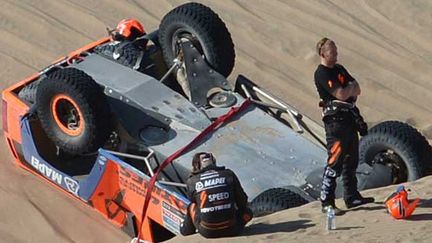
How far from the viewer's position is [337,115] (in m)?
9.19

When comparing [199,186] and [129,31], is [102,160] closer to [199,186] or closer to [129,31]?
[199,186]

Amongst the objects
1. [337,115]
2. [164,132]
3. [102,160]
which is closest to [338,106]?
[337,115]

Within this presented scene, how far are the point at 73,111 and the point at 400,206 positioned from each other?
3369mm

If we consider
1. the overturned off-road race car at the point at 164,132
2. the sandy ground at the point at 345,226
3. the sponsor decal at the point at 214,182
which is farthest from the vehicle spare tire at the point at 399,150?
the sponsor decal at the point at 214,182

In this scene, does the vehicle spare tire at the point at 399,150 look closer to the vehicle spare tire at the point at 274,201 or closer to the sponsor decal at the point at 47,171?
the vehicle spare tire at the point at 274,201

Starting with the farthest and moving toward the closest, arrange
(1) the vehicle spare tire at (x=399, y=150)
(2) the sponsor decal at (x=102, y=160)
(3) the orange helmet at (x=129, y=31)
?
1. (3) the orange helmet at (x=129, y=31)
2. (2) the sponsor decal at (x=102, y=160)
3. (1) the vehicle spare tire at (x=399, y=150)

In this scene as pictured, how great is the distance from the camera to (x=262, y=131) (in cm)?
1120

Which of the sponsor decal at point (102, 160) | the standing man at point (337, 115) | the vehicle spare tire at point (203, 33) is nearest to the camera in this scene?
the standing man at point (337, 115)

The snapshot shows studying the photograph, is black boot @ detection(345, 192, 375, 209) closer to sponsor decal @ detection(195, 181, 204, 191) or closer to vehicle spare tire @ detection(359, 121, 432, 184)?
vehicle spare tire @ detection(359, 121, 432, 184)

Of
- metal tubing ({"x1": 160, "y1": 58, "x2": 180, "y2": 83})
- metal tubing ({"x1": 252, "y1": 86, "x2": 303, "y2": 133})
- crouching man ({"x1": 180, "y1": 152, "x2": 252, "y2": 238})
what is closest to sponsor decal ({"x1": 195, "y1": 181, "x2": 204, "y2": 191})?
crouching man ({"x1": 180, "y1": 152, "x2": 252, "y2": 238})

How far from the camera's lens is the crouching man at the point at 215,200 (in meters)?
9.26

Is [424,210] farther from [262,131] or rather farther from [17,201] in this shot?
[17,201]

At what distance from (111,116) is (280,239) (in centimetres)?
239

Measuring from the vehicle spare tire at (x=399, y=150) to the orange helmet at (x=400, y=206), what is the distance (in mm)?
1115
